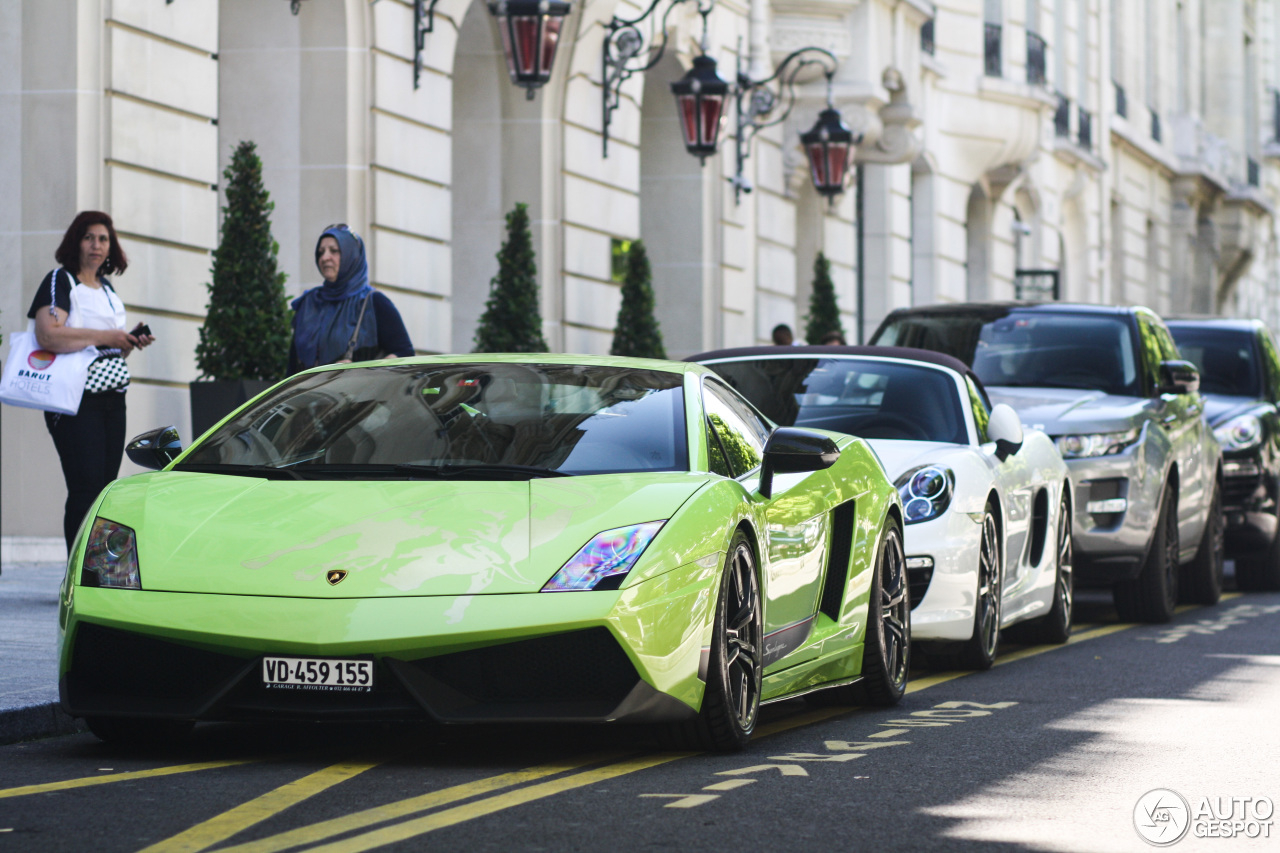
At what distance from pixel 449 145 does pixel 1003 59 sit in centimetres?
1788

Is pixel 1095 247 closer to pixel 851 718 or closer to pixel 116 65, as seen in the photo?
pixel 116 65

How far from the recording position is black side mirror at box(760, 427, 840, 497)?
23.4ft

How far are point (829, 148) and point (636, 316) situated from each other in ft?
13.8

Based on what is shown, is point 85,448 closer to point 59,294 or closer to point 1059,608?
point 59,294

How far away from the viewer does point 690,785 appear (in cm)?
615

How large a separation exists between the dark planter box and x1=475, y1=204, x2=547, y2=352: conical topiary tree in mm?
5160

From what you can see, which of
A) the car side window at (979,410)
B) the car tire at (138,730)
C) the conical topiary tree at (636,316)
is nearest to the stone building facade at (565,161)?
the conical topiary tree at (636,316)

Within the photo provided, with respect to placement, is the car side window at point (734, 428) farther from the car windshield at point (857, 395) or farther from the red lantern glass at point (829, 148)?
the red lantern glass at point (829, 148)

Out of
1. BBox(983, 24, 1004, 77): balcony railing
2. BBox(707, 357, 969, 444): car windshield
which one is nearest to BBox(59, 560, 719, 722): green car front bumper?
BBox(707, 357, 969, 444): car windshield

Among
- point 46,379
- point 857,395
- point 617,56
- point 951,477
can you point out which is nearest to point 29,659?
point 46,379

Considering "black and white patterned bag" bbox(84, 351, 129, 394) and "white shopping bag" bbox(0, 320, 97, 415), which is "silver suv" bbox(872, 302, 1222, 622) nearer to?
"black and white patterned bag" bbox(84, 351, 129, 394)

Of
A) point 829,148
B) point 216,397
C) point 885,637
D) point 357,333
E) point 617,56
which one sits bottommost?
point 885,637

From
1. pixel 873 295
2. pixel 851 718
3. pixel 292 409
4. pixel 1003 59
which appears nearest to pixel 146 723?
pixel 292 409

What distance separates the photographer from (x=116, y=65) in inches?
538
